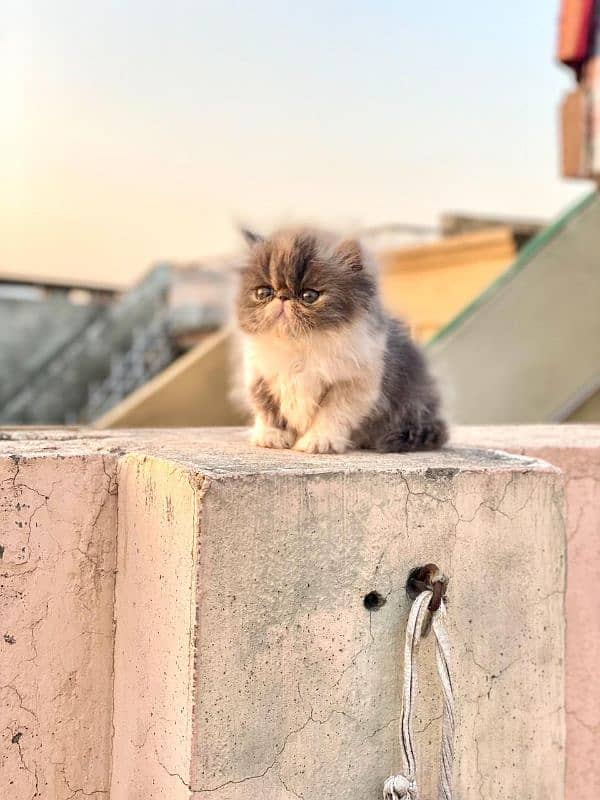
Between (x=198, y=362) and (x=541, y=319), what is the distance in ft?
10.5

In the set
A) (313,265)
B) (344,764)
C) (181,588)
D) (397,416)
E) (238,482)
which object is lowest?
(344,764)

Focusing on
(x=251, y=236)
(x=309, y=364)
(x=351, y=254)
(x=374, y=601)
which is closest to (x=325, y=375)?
(x=309, y=364)

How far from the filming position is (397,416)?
2.03 meters

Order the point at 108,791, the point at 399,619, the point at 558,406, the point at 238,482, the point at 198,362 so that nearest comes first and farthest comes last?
1. the point at 238,482
2. the point at 399,619
3. the point at 108,791
4. the point at 558,406
5. the point at 198,362

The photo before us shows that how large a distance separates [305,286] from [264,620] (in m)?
0.80

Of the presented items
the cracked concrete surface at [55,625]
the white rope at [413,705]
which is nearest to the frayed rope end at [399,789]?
the white rope at [413,705]

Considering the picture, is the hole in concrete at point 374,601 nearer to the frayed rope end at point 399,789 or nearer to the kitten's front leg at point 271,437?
the frayed rope end at point 399,789

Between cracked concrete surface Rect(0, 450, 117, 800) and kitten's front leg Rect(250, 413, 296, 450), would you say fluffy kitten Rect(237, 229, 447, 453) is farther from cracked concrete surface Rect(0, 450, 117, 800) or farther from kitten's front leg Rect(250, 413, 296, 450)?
cracked concrete surface Rect(0, 450, 117, 800)

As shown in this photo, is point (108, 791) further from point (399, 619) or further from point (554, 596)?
point (554, 596)

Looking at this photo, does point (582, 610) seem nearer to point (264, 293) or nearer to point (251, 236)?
point (264, 293)

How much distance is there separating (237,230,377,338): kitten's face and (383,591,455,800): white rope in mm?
685

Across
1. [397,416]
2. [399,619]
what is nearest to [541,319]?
[397,416]

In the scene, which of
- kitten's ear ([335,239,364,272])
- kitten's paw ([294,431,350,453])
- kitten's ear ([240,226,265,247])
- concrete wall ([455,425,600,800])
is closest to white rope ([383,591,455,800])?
kitten's paw ([294,431,350,453])

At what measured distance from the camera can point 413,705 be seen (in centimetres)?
152
